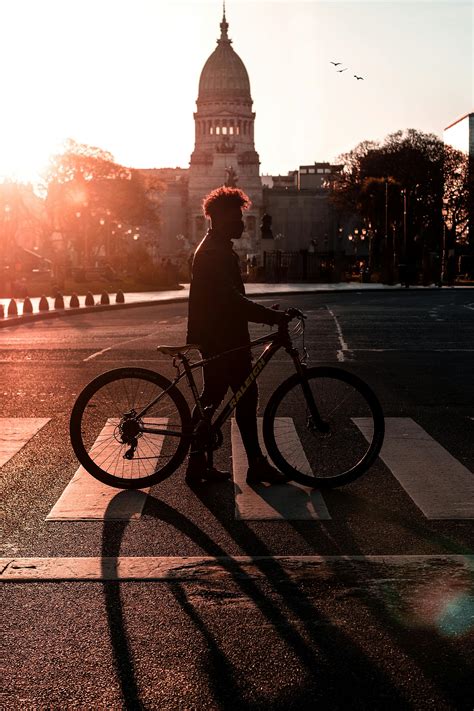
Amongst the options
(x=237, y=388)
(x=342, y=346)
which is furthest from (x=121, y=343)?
(x=237, y=388)

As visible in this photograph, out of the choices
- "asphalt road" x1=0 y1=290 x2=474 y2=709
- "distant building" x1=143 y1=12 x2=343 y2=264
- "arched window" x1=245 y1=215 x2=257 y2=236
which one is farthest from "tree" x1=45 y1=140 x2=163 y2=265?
"asphalt road" x1=0 y1=290 x2=474 y2=709

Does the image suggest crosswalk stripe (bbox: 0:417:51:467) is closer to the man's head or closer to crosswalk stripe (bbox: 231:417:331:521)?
crosswalk stripe (bbox: 231:417:331:521)

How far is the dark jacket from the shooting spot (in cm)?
761

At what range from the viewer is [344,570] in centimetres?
554

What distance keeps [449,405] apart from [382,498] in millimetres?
4445

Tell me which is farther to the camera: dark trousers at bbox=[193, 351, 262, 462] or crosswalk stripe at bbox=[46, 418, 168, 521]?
dark trousers at bbox=[193, 351, 262, 462]

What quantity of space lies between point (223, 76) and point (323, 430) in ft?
510

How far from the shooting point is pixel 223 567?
5.59 m

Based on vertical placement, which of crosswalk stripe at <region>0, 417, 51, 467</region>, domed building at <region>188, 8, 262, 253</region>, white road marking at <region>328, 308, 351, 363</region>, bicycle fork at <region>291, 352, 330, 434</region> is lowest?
white road marking at <region>328, 308, 351, 363</region>

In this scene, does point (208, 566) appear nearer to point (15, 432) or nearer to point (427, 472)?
point (427, 472)

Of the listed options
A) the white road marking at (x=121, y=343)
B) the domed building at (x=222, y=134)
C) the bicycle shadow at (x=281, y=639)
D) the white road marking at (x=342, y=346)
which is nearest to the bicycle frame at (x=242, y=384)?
the bicycle shadow at (x=281, y=639)

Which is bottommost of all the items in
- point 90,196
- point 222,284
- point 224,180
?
point 222,284

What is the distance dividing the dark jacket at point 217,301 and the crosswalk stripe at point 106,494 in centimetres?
67

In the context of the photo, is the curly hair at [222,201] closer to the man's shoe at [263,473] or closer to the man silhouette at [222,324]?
the man silhouette at [222,324]
